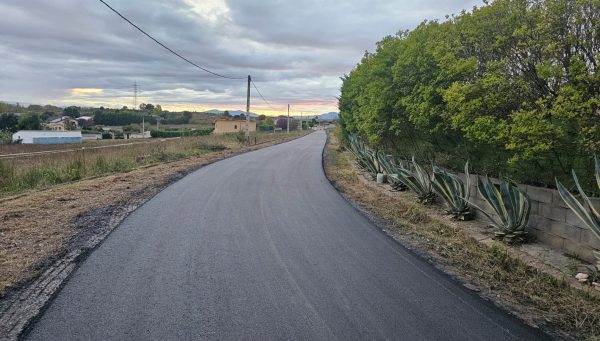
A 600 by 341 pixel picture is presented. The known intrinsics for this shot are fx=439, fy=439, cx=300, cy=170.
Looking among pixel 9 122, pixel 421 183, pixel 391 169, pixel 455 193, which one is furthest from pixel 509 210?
pixel 9 122

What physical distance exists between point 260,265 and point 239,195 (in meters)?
5.54

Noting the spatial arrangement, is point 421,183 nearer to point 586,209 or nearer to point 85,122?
point 586,209

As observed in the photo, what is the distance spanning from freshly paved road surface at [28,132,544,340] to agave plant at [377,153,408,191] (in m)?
4.22

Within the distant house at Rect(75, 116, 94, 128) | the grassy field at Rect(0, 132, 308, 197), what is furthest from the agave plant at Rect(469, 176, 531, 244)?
the distant house at Rect(75, 116, 94, 128)

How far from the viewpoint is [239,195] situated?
1086 centimetres

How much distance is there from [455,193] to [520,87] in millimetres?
2799

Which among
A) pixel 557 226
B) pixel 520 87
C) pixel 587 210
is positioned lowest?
pixel 557 226

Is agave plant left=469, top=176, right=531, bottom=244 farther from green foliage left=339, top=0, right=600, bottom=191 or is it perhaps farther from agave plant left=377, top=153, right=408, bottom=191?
agave plant left=377, top=153, right=408, bottom=191

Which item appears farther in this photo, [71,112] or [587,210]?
[71,112]

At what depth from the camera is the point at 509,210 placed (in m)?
6.82

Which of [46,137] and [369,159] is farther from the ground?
[369,159]

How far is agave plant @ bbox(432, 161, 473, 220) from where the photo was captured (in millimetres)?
8414

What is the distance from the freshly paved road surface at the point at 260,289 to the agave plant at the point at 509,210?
5.64 feet

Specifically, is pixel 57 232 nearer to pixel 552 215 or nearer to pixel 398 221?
pixel 398 221
